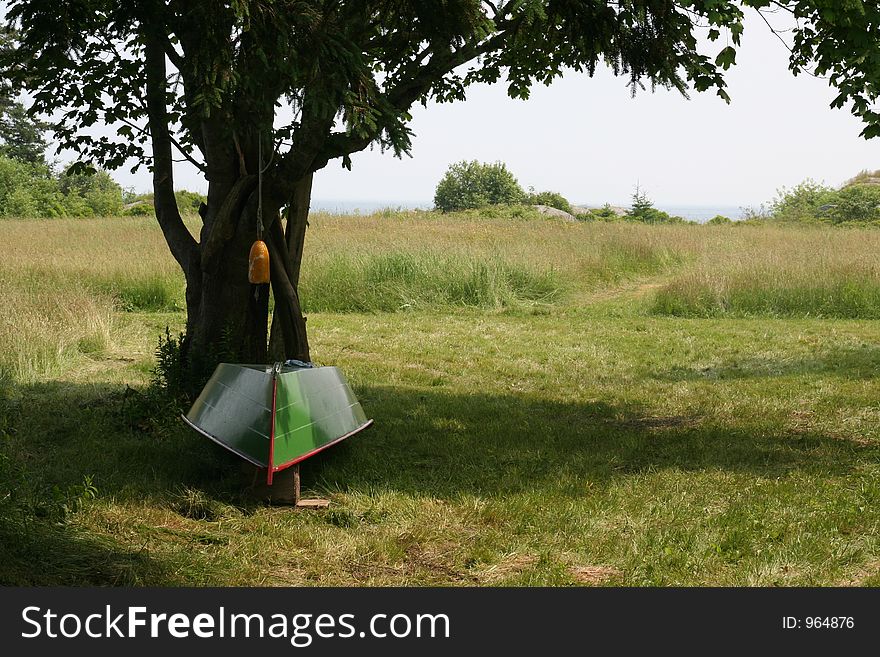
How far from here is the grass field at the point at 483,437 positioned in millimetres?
5070

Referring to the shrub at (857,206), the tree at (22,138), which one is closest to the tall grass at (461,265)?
the shrub at (857,206)

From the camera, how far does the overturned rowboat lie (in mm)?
5867

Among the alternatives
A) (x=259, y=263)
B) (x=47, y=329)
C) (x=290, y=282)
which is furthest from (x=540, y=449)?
(x=47, y=329)

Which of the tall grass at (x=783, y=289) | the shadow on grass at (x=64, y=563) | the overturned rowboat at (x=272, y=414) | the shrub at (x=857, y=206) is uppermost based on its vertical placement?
the shrub at (x=857, y=206)

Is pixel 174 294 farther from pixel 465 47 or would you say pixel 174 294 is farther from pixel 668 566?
pixel 668 566

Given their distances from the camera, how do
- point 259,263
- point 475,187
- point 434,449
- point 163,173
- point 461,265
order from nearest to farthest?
point 259,263, point 434,449, point 163,173, point 461,265, point 475,187

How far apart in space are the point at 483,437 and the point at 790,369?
4964mm

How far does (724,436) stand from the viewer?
7.98 metres

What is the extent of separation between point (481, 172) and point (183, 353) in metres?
65.7

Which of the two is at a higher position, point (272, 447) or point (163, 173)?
point (163, 173)

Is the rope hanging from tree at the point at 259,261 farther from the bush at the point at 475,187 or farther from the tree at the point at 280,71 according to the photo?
the bush at the point at 475,187

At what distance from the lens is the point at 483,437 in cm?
786

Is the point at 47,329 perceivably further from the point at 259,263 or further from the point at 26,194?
the point at 26,194

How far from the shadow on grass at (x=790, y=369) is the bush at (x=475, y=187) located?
57.1 m
